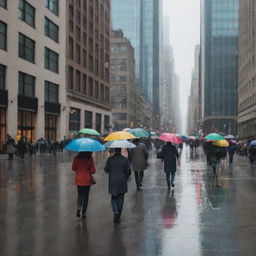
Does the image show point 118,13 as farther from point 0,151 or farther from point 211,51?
point 0,151

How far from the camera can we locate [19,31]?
38375mm

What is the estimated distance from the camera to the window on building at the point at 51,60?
45.8 meters

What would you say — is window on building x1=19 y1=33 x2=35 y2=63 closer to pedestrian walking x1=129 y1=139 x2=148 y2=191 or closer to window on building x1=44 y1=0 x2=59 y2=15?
window on building x1=44 y1=0 x2=59 y2=15

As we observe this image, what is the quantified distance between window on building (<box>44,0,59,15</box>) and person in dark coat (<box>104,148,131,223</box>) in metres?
40.5

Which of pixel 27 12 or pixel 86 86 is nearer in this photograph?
pixel 27 12

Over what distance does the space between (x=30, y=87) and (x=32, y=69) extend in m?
1.82

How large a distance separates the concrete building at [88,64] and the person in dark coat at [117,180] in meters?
44.8

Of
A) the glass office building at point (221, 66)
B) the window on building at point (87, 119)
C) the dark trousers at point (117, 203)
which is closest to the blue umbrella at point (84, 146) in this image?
the dark trousers at point (117, 203)

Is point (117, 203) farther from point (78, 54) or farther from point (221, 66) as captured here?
point (221, 66)

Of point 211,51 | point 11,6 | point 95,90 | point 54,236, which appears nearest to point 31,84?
point 11,6

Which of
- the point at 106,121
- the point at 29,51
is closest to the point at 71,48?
the point at 29,51

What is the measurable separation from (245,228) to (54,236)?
12.0 feet

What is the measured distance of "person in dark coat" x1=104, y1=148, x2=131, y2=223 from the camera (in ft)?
27.8

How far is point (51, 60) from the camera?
155ft
